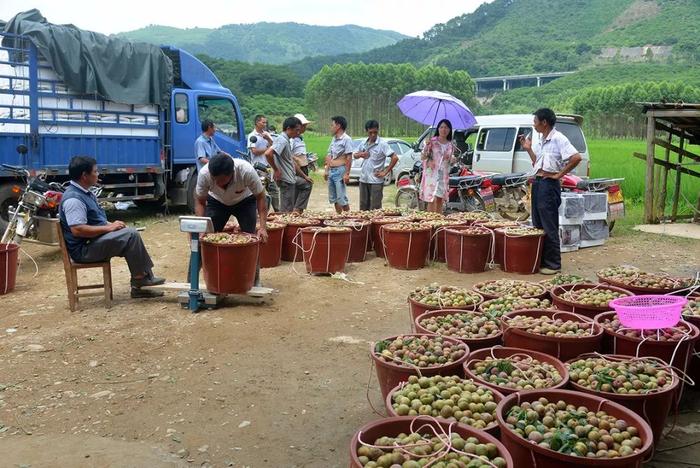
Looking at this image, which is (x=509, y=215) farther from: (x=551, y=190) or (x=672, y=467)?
(x=672, y=467)

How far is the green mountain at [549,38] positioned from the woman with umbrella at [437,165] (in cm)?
6907

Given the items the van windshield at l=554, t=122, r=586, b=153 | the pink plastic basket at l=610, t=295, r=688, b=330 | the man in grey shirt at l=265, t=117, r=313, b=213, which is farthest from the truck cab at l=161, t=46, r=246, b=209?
the pink plastic basket at l=610, t=295, r=688, b=330

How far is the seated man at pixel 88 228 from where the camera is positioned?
5254mm

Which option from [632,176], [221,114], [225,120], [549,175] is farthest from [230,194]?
[632,176]

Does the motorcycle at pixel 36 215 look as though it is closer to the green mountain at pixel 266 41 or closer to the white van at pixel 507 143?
the white van at pixel 507 143

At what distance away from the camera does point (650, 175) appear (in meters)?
10.4

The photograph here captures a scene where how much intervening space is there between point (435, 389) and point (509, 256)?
4461mm

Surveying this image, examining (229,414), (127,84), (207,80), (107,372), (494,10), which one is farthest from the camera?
(494,10)

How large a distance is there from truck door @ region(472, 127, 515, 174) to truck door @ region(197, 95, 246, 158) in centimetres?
483

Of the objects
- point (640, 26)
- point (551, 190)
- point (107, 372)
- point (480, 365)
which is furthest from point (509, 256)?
point (640, 26)

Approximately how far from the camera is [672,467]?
3035 millimetres

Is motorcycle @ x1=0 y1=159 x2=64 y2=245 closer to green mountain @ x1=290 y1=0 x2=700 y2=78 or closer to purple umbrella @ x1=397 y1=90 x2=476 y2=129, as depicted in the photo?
purple umbrella @ x1=397 y1=90 x2=476 y2=129

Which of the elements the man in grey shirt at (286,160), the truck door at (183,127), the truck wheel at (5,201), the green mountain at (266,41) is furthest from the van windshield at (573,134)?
the green mountain at (266,41)

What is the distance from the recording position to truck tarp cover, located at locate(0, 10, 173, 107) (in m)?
8.99
